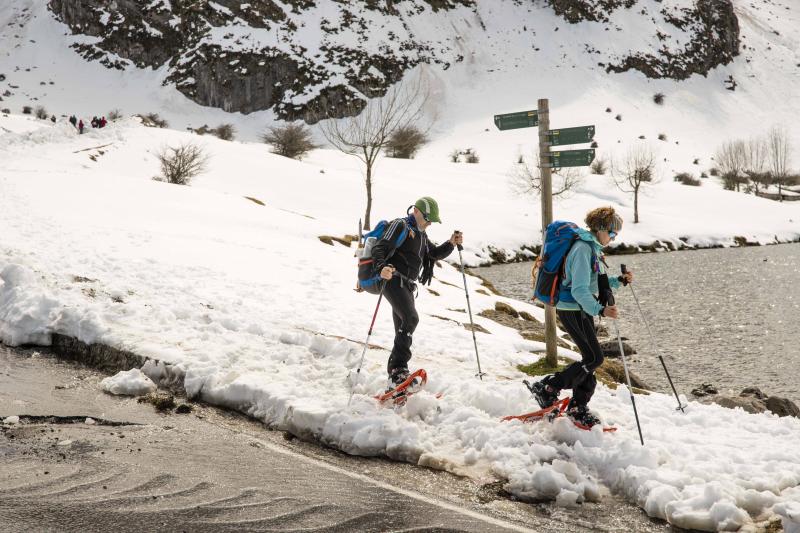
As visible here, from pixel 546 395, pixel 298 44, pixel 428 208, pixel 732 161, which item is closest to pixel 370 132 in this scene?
pixel 428 208

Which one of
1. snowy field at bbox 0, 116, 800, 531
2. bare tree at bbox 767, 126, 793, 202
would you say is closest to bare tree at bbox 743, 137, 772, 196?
bare tree at bbox 767, 126, 793, 202

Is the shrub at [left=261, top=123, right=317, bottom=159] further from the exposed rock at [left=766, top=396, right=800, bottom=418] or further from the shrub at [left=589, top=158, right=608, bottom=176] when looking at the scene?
the exposed rock at [left=766, top=396, right=800, bottom=418]

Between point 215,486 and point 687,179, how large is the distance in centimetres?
7087

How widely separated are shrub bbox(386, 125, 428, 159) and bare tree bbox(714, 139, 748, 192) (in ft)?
123

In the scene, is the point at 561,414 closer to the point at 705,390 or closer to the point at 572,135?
the point at 572,135

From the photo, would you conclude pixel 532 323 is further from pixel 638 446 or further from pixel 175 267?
pixel 638 446

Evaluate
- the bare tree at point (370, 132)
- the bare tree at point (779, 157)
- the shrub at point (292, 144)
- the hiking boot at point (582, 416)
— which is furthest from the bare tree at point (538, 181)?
the hiking boot at point (582, 416)

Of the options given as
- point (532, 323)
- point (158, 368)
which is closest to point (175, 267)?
point (158, 368)

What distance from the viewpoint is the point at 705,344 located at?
55.6 feet

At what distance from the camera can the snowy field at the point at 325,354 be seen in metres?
5.26

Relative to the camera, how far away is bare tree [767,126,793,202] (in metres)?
75.6

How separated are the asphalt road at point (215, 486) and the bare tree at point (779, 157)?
7972cm

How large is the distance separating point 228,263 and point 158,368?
7787 mm

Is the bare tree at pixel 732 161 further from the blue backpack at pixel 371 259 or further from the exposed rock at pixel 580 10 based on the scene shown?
the blue backpack at pixel 371 259
